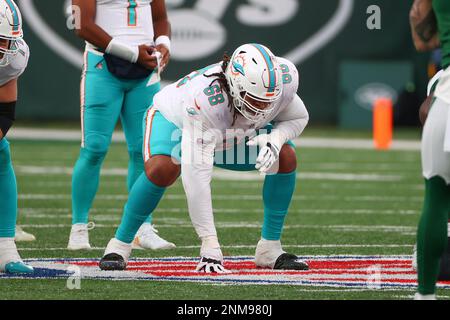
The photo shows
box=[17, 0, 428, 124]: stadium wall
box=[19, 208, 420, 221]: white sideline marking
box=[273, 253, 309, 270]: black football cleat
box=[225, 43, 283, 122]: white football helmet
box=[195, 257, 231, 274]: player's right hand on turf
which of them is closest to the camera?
box=[225, 43, 283, 122]: white football helmet

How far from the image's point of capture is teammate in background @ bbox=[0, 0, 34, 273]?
520 cm

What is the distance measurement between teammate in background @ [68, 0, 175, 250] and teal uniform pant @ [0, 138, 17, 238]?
0.87m

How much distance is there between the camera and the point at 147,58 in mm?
6504

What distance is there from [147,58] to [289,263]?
1661 mm

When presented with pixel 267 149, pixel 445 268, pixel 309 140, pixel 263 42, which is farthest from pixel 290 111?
pixel 263 42

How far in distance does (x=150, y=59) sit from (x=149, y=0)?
0.43 m

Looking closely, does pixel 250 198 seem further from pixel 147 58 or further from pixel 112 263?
pixel 112 263

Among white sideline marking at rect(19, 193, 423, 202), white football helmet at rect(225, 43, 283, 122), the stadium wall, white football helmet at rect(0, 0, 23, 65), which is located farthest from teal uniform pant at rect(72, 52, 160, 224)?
the stadium wall

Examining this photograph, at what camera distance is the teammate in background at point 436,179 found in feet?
13.5

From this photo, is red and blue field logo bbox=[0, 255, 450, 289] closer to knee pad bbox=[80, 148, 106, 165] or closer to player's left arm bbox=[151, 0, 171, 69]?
knee pad bbox=[80, 148, 106, 165]

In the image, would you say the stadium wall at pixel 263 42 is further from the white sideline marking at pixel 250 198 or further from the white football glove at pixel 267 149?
the white football glove at pixel 267 149

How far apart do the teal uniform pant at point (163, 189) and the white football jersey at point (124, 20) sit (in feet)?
3.24

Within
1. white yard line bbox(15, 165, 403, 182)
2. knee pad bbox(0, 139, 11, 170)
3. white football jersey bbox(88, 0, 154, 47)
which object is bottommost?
white yard line bbox(15, 165, 403, 182)

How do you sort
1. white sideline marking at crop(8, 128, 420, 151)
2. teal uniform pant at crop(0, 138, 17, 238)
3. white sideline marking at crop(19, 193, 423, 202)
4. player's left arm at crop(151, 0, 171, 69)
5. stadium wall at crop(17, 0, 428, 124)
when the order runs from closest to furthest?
teal uniform pant at crop(0, 138, 17, 238) → player's left arm at crop(151, 0, 171, 69) → white sideline marking at crop(19, 193, 423, 202) → white sideline marking at crop(8, 128, 420, 151) → stadium wall at crop(17, 0, 428, 124)
